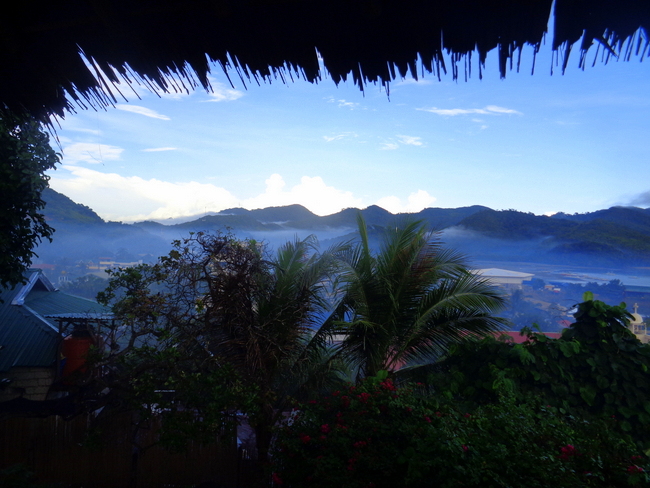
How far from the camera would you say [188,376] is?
4.82 metres

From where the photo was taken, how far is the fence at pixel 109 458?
17.5 ft

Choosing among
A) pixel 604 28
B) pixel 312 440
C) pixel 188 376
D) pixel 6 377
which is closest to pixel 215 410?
pixel 188 376

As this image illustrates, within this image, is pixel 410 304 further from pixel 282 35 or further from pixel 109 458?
pixel 282 35

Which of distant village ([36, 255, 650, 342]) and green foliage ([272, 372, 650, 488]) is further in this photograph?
distant village ([36, 255, 650, 342])

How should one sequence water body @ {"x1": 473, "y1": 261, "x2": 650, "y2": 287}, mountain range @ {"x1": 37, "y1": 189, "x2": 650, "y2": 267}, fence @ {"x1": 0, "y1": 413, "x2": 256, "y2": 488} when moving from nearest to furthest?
fence @ {"x1": 0, "y1": 413, "x2": 256, "y2": 488} < water body @ {"x1": 473, "y1": 261, "x2": 650, "y2": 287} < mountain range @ {"x1": 37, "y1": 189, "x2": 650, "y2": 267}

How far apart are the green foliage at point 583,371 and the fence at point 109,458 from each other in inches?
121

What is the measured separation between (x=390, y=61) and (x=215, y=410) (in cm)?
391

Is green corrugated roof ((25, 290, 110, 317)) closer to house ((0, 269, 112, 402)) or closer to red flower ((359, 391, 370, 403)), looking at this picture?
house ((0, 269, 112, 402))

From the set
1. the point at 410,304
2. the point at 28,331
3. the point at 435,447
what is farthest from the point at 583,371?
the point at 28,331

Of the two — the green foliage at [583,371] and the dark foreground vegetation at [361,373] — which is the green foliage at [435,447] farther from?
the green foliage at [583,371]

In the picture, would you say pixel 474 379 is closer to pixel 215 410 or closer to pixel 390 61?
pixel 215 410

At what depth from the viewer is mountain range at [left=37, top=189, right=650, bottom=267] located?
16.3 metres

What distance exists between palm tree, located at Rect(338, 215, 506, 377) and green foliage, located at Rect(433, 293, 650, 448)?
31.6 inches

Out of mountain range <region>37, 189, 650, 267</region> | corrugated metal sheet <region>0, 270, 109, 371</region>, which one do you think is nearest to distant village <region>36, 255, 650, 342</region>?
corrugated metal sheet <region>0, 270, 109, 371</region>
